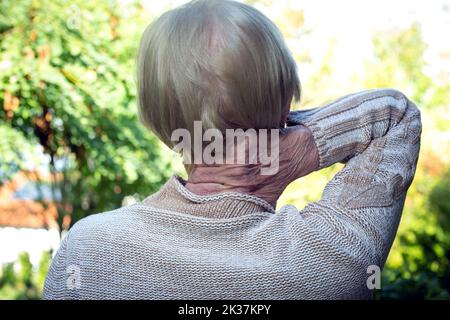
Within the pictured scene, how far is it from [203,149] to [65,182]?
21.0 feet

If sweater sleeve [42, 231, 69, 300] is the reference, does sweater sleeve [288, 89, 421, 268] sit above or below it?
above

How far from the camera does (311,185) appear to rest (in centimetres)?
644

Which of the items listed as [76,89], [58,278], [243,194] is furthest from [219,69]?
[76,89]

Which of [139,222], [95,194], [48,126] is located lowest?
[95,194]

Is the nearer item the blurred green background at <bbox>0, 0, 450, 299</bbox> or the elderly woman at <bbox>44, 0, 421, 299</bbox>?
the elderly woman at <bbox>44, 0, 421, 299</bbox>

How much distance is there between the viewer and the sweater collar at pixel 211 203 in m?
0.93

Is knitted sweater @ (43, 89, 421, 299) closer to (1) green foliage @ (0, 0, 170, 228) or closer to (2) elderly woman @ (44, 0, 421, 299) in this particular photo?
(2) elderly woman @ (44, 0, 421, 299)

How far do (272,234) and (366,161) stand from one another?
18cm

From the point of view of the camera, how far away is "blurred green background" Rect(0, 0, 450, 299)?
18.0 ft

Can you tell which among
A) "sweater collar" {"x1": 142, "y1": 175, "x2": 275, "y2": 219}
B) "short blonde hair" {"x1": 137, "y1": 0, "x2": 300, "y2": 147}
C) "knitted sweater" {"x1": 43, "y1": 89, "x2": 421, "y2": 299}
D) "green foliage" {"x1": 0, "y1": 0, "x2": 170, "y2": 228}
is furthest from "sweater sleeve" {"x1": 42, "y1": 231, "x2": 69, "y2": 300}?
"green foliage" {"x1": 0, "y1": 0, "x2": 170, "y2": 228}

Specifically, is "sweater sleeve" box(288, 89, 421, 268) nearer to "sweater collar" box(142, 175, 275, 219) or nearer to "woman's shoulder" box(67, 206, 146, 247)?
"sweater collar" box(142, 175, 275, 219)

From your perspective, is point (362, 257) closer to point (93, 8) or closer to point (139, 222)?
point (139, 222)

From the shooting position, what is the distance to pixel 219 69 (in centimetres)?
89
